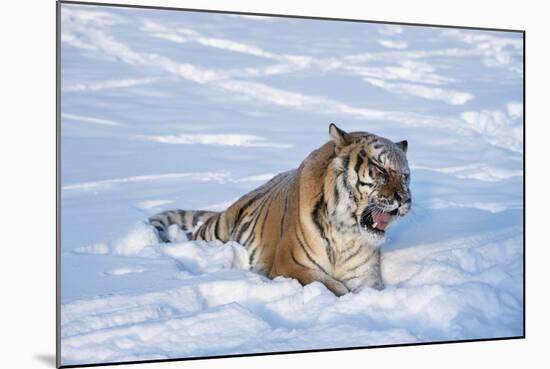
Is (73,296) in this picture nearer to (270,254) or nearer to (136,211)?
(136,211)

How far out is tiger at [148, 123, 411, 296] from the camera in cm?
442

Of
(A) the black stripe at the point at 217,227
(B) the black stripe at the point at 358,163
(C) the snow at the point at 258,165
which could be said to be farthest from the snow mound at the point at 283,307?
(B) the black stripe at the point at 358,163

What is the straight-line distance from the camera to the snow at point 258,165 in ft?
14.0

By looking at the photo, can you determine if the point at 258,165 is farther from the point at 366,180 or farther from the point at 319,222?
the point at 366,180

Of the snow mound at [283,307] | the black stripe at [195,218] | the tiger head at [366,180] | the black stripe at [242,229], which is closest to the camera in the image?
the snow mound at [283,307]

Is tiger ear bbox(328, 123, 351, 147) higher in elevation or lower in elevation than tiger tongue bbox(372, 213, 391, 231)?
higher

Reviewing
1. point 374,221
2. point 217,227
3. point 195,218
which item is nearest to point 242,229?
point 217,227

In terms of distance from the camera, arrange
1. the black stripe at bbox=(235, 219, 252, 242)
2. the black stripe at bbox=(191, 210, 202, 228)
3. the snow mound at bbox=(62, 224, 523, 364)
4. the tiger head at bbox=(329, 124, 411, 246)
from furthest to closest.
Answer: the black stripe at bbox=(191, 210, 202, 228) → the black stripe at bbox=(235, 219, 252, 242) → the tiger head at bbox=(329, 124, 411, 246) → the snow mound at bbox=(62, 224, 523, 364)

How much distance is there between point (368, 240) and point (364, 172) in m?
0.29

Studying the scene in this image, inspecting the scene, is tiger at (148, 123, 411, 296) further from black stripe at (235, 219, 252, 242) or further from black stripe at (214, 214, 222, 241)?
black stripe at (214, 214, 222, 241)

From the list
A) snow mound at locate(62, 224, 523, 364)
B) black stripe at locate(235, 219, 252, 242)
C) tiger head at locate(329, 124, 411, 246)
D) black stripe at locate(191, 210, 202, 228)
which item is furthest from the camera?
black stripe at locate(191, 210, 202, 228)

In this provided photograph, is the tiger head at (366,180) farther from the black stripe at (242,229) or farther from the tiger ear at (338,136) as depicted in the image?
the black stripe at (242,229)

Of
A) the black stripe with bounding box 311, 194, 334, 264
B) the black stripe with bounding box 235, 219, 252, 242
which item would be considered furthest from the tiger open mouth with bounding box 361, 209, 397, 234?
the black stripe with bounding box 235, 219, 252, 242

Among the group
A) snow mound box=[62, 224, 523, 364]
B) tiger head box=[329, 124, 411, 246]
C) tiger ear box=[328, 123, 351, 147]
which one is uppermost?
tiger ear box=[328, 123, 351, 147]
